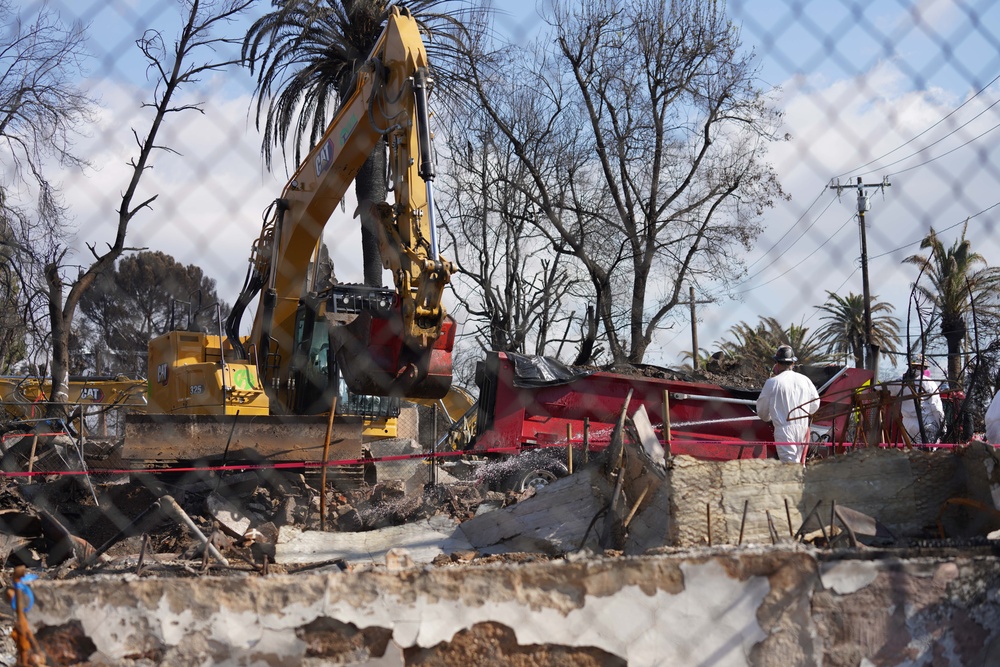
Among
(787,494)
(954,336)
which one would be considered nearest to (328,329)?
(787,494)

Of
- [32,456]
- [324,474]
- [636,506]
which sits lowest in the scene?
[636,506]

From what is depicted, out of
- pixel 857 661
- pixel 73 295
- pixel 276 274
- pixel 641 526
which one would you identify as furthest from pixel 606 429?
pixel 857 661

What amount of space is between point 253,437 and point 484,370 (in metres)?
4.16

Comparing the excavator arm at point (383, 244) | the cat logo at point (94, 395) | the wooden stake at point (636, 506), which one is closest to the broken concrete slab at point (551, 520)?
the wooden stake at point (636, 506)

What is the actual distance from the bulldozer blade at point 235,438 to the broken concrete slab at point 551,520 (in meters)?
2.50

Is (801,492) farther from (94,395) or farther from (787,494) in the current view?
(94,395)

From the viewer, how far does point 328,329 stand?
10.3m

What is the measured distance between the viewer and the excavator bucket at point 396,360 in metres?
8.61

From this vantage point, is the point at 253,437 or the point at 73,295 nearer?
the point at 73,295

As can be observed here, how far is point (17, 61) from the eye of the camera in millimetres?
→ 3133

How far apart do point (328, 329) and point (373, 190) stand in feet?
5.49

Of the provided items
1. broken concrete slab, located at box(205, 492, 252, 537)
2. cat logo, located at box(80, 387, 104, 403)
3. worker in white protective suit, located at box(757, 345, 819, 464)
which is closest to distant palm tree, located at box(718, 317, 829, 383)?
worker in white protective suit, located at box(757, 345, 819, 464)

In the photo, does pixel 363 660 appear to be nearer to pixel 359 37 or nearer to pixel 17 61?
pixel 17 61

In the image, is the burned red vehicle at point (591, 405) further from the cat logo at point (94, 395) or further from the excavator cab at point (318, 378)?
the cat logo at point (94, 395)
